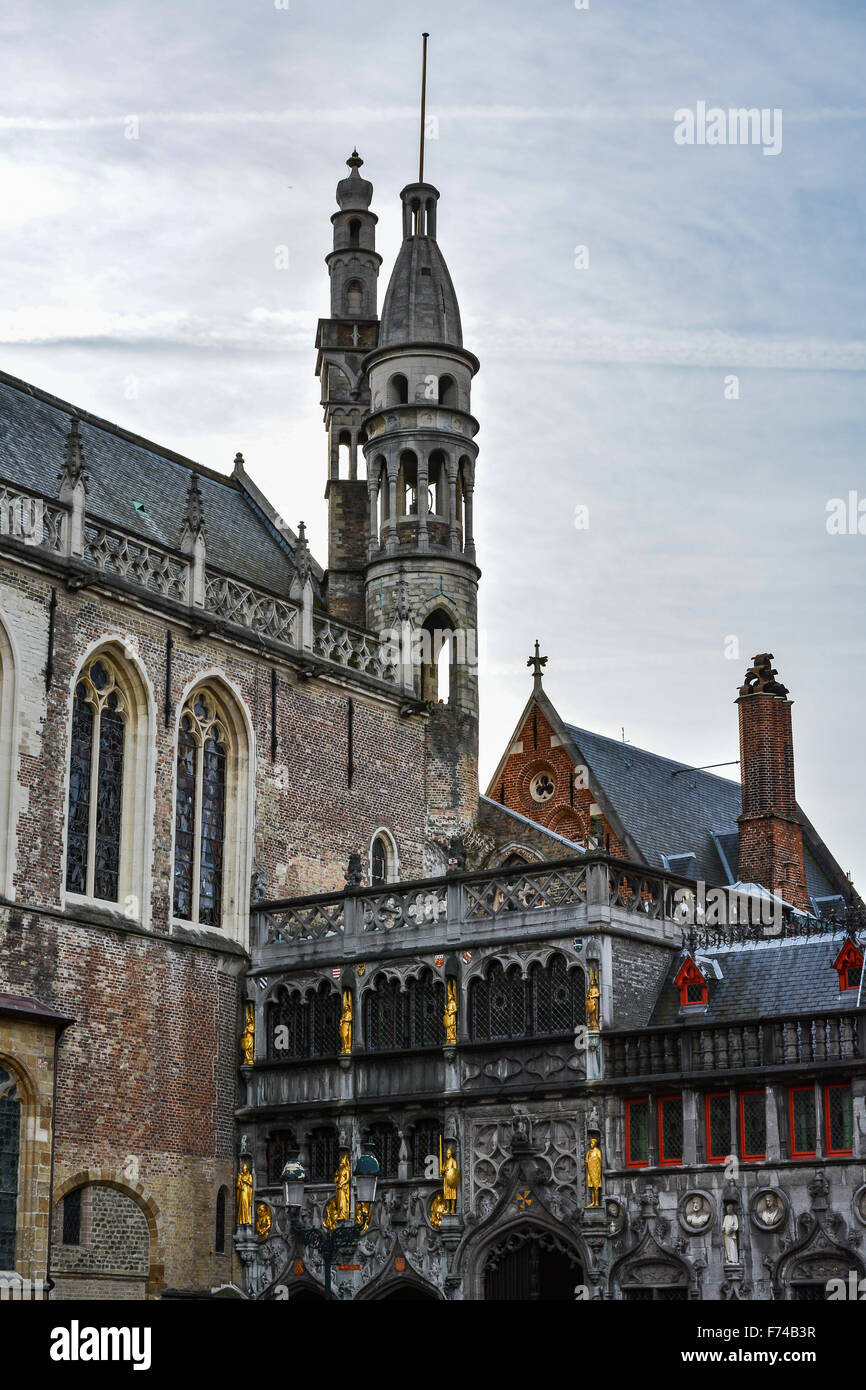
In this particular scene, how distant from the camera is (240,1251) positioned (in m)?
33.1

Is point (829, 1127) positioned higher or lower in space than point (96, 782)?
lower

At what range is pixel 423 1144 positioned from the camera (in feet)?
104

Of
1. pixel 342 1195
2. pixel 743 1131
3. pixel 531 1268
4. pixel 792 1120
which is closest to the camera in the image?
pixel 792 1120

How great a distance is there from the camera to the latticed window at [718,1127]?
28.7 m

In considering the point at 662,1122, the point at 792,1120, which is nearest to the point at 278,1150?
the point at 662,1122

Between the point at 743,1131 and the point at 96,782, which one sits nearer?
the point at 743,1131

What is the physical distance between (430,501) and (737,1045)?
1712 centimetres

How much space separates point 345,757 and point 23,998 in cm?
1027

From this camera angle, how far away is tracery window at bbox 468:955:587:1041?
3067cm

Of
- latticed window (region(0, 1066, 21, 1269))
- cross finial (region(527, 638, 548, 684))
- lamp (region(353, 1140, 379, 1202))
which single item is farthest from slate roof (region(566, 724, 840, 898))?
lamp (region(353, 1140, 379, 1202))

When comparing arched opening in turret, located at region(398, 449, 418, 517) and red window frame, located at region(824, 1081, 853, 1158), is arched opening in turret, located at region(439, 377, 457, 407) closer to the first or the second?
arched opening in turret, located at region(398, 449, 418, 517)

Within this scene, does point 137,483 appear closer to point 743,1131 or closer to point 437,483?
point 437,483
